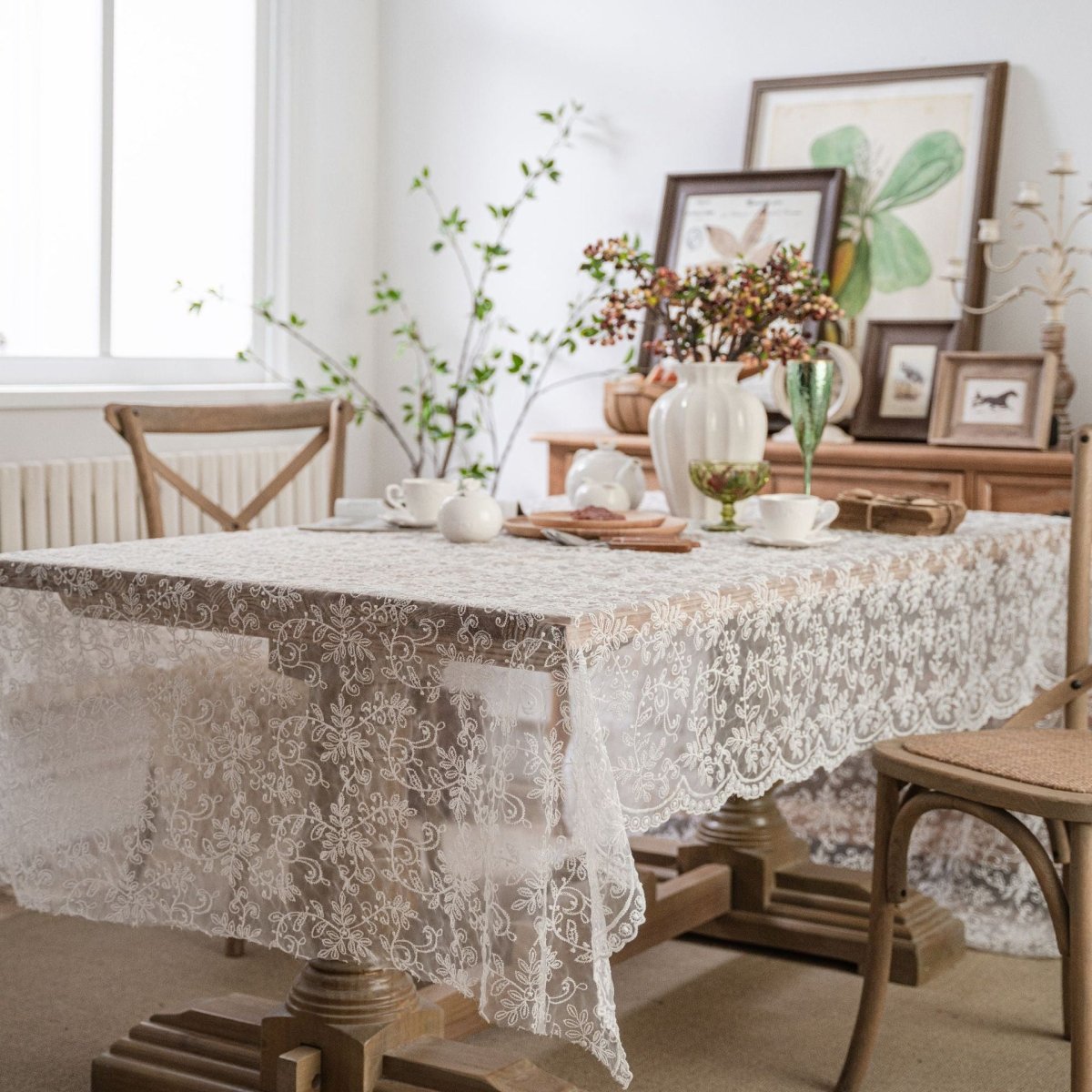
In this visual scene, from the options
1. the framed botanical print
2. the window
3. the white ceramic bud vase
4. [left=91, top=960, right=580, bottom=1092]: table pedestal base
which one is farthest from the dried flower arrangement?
the window

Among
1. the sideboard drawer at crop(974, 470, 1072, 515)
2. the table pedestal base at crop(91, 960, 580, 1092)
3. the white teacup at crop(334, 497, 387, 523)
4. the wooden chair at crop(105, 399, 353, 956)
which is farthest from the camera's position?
the sideboard drawer at crop(974, 470, 1072, 515)

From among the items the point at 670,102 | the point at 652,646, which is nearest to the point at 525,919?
the point at 652,646

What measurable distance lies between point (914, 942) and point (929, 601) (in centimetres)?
59

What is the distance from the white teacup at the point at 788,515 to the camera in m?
2.34

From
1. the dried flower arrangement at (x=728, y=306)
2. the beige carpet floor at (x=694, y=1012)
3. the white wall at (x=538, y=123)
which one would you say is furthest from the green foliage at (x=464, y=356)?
the beige carpet floor at (x=694, y=1012)

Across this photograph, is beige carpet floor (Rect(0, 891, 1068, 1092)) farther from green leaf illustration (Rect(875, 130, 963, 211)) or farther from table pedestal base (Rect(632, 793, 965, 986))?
green leaf illustration (Rect(875, 130, 963, 211))

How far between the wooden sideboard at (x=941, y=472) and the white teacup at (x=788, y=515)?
126 cm

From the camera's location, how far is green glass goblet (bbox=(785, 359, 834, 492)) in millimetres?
2607

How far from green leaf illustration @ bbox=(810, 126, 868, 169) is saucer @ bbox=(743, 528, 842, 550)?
1.90m

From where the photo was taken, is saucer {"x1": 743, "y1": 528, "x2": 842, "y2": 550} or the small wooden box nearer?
saucer {"x1": 743, "y1": 528, "x2": 842, "y2": 550}

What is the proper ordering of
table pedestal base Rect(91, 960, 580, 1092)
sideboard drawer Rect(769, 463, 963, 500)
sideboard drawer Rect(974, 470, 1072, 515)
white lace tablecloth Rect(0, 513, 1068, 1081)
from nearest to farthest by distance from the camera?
white lace tablecloth Rect(0, 513, 1068, 1081) → table pedestal base Rect(91, 960, 580, 1092) → sideboard drawer Rect(974, 470, 1072, 515) → sideboard drawer Rect(769, 463, 963, 500)

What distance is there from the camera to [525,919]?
67.5 inches

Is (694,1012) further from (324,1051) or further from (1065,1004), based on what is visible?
(324,1051)

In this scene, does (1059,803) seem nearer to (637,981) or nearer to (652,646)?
(652,646)
